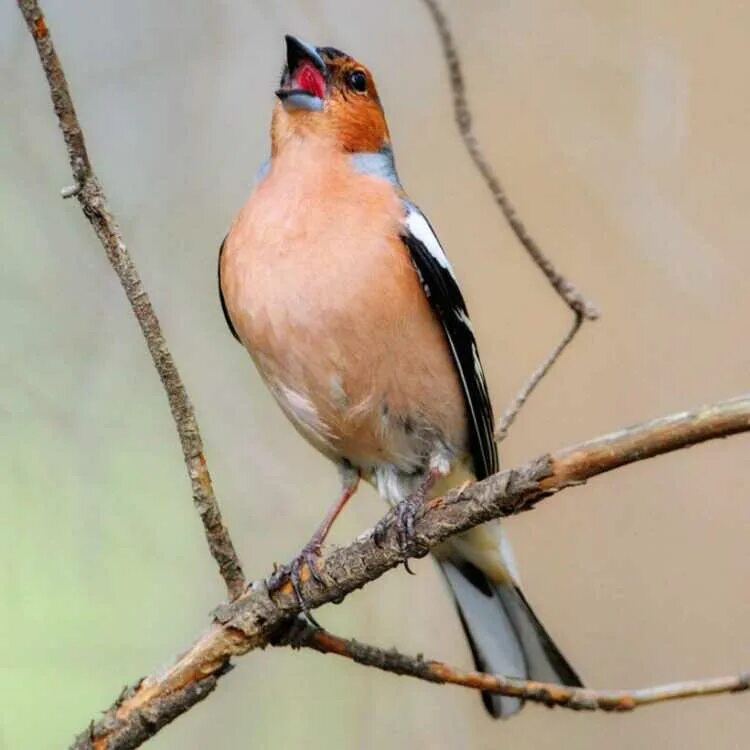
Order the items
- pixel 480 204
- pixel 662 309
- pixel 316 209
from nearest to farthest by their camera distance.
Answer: pixel 316 209, pixel 662 309, pixel 480 204

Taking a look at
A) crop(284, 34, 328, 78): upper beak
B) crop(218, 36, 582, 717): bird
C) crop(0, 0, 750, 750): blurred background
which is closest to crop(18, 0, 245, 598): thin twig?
crop(218, 36, 582, 717): bird

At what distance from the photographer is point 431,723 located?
4.91 meters

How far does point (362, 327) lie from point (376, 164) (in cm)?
79

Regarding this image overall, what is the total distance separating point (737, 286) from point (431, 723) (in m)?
2.41

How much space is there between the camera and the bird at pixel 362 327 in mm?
3227

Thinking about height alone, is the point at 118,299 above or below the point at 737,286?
above

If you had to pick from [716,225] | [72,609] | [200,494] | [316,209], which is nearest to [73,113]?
[200,494]

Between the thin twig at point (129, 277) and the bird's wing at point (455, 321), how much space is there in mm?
1069

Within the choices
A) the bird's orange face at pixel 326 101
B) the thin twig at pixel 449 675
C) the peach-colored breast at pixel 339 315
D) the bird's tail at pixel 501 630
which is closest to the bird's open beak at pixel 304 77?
the bird's orange face at pixel 326 101

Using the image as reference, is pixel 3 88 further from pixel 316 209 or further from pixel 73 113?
pixel 73 113

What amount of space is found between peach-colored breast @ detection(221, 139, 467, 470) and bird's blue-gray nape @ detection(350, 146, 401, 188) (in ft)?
0.34

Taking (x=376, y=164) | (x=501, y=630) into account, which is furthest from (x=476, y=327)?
(x=501, y=630)

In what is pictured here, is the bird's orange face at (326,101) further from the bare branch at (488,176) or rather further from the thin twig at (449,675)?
the thin twig at (449,675)

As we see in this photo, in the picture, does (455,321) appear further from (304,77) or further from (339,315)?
(304,77)
